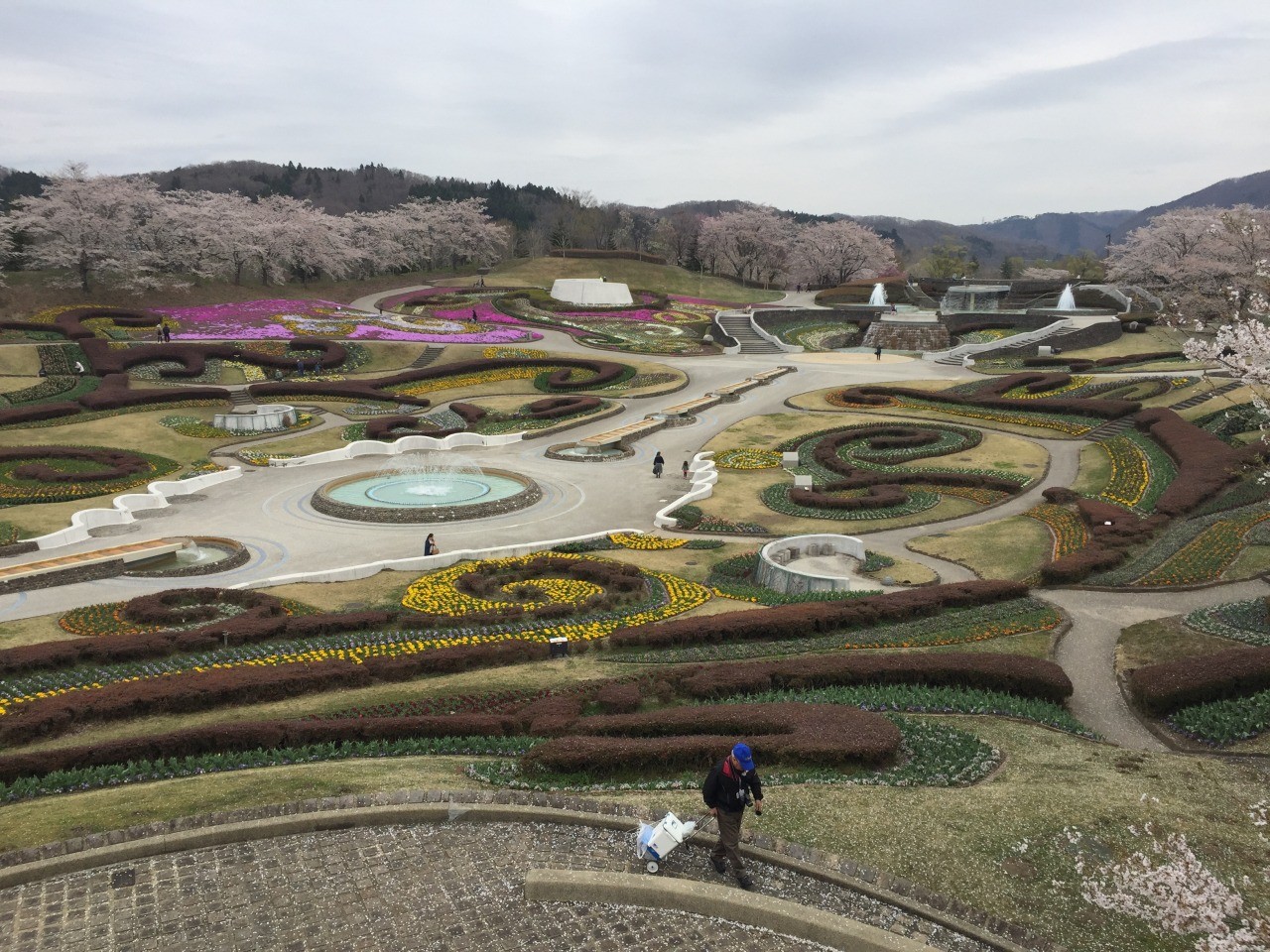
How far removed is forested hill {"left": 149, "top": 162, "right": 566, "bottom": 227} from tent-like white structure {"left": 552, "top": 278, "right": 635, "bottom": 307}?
63438mm

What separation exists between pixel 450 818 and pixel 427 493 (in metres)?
25.1

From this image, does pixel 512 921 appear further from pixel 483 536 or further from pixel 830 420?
pixel 830 420

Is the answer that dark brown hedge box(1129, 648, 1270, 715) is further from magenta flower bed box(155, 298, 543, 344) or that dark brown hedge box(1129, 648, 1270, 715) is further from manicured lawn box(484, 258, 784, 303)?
manicured lawn box(484, 258, 784, 303)

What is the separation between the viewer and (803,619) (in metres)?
20.6

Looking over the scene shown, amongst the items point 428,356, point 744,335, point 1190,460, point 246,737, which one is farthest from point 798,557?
point 744,335

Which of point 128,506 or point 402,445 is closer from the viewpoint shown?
point 128,506

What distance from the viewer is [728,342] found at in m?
73.3

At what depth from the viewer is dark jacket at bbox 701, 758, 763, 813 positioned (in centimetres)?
922

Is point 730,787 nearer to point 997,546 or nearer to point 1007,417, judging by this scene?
point 997,546

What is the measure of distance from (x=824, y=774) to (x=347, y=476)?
96.2ft

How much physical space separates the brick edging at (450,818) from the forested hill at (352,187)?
478 feet

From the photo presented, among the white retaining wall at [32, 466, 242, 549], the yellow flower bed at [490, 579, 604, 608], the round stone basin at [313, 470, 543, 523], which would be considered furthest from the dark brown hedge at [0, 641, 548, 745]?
the white retaining wall at [32, 466, 242, 549]

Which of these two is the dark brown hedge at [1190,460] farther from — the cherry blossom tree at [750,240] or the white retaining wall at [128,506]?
the cherry blossom tree at [750,240]

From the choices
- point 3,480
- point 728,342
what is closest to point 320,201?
point 728,342
